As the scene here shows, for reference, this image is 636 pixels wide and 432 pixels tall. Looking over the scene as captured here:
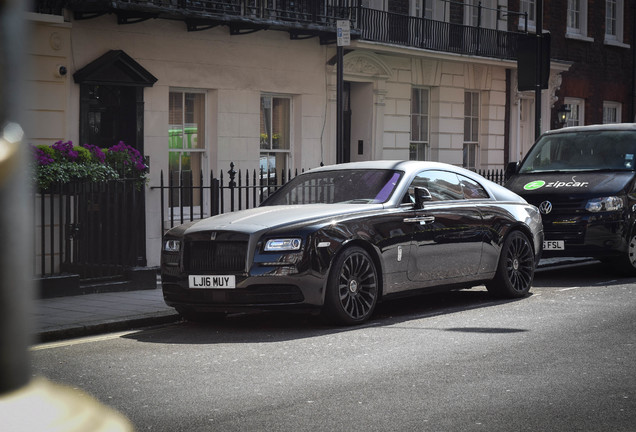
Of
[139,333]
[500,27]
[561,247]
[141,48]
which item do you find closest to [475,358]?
[139,333]

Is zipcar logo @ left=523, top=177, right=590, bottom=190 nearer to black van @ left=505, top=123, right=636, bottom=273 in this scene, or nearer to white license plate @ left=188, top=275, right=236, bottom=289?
black van @ left=505, top=123, right=636, bottom=273

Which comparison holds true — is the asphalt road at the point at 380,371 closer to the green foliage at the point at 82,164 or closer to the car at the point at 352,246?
the car at the point at 352,246

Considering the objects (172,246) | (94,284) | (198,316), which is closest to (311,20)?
(94,284)

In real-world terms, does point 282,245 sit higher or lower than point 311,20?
lower

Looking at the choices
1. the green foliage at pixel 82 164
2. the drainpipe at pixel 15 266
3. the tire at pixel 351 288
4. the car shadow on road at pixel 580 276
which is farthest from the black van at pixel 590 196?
the drainpipe at pixel 15 266

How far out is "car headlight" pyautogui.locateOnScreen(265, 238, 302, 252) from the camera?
8.82 m

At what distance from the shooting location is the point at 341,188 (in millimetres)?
10219

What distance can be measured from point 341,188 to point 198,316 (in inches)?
75.3

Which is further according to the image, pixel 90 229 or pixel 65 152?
pixel 65 152

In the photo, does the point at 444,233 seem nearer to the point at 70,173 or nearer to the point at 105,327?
the point at 105,327

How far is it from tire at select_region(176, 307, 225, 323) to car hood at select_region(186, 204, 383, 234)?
31.9 inches

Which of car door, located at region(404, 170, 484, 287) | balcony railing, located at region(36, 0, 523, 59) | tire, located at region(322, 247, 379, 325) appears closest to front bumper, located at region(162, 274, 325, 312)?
tire, located at region(322, 247, 379, 325)

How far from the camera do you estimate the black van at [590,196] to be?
13.4 meters

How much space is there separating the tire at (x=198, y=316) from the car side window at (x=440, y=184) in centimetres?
230
